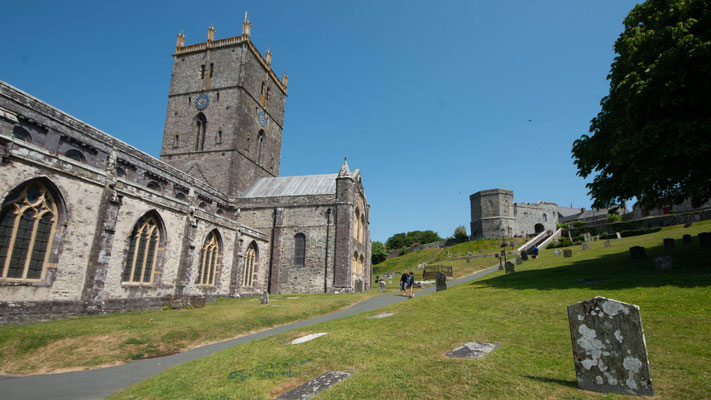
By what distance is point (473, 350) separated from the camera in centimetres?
778

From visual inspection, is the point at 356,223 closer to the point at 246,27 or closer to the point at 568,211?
the point at 246,27

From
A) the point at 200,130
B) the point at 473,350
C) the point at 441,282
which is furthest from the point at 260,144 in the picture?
the point at 473,350

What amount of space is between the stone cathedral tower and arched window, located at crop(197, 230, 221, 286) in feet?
44.2

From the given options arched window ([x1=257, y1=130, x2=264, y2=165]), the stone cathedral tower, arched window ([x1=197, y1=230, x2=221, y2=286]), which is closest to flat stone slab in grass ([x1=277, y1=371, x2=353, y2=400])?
arched window ([x1=197, y1=230, x2=221, y2=286])

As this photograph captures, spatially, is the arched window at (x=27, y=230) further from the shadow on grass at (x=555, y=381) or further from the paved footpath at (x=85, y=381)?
the shadow on grass at (x=555, y=381)

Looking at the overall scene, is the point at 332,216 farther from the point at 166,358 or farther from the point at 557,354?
the point at 557,354

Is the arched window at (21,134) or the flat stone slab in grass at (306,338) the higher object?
the arched window at (21,134)

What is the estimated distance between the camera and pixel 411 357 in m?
7.61

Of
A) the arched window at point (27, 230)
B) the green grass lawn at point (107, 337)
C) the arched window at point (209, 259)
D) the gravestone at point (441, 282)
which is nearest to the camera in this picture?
the green grass lawn at point (107, 337)

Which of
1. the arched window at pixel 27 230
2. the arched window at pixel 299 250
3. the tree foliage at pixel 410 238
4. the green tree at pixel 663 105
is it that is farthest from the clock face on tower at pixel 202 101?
the tree foliage at pixel 410 238

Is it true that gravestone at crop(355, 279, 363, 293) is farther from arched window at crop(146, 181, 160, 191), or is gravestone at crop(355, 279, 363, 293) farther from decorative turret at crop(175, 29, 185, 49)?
decorative turret at crop(175, 29, 185, 49)

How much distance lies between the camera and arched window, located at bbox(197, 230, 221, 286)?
25.0m

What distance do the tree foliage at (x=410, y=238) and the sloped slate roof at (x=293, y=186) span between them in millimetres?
A: 65105

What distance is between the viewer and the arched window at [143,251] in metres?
19.3
